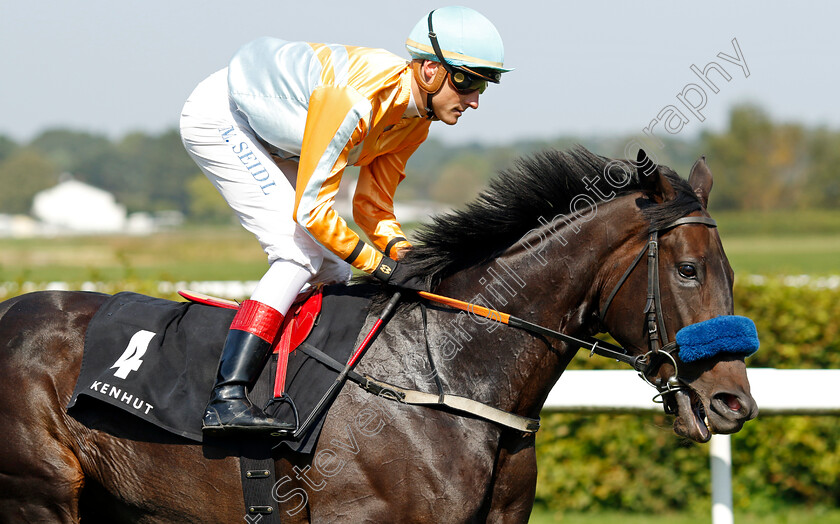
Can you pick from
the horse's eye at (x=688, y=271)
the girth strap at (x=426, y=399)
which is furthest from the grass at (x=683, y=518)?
the horse's eye at (x=688, y=271)

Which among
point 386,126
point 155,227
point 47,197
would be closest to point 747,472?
point 386,126

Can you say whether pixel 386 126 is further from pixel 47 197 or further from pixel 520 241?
pixel 47 197

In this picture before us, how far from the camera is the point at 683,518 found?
17.0 feet

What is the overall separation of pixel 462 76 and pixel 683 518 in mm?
3683

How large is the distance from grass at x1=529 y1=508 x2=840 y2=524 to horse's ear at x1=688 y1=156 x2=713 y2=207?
3075mm

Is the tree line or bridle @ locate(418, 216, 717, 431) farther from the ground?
the tree line

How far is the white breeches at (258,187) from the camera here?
2594mm

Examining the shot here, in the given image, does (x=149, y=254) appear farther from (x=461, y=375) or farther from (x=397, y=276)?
(x=461, y=375)

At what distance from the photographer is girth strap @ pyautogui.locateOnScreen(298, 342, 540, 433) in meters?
2.48

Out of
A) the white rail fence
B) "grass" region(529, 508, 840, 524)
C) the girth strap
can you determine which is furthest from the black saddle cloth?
"grass" region(529, 508, 840, 524)

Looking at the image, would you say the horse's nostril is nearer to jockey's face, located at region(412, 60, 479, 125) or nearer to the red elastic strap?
jockey's face, located at region(412, 60, 479, 125)

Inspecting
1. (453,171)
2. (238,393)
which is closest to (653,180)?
(238,393)

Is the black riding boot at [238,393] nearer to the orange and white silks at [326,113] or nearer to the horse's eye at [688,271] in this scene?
the orange and white silks at [326,113]

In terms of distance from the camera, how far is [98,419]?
8.49 feet
